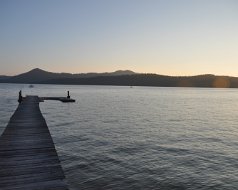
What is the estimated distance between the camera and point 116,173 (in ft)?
58.3

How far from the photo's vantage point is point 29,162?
47.3 feet

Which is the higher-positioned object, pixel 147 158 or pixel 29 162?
pixel 29 162

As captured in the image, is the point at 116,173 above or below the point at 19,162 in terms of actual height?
below

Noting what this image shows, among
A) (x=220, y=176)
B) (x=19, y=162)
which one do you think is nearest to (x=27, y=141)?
(x=19, y=162)

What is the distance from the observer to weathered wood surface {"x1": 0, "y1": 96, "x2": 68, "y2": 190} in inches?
463

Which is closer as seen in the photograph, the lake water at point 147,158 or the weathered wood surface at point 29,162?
the weathered wood surface at point 29,162

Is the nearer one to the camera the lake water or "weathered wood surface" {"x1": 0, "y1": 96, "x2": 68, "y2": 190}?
"weathered wood surface" {"x1": 0, "y1": 96, "x2": 68, "y2": 190}

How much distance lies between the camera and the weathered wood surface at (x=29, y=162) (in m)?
11.8

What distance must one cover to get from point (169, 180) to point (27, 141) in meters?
9.46

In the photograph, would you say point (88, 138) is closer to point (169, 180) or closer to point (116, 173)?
point (116, 173)

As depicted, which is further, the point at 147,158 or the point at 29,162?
the point at 147,158

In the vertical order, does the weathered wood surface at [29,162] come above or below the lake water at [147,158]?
above

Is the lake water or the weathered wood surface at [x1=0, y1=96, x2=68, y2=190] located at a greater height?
the weathered wood surface at [x1=0, y1=96, x2=68, y2=190]

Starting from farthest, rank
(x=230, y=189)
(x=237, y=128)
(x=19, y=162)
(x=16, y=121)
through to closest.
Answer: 1. (x=237, y=128)
2. (x=16, y=121)
3. (x=230, y=189)
4. (x=19, y=162)
